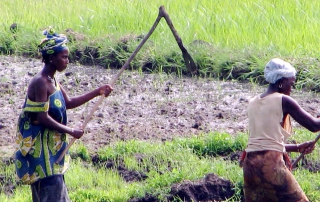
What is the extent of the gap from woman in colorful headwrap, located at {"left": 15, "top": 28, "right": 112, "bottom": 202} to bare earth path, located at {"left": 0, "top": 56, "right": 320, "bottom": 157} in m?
1.77

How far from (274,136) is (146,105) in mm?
3314

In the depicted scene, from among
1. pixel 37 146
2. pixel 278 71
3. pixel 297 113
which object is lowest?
pixel 37 146

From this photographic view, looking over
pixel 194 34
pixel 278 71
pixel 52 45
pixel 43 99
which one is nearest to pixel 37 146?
pixel 43 99

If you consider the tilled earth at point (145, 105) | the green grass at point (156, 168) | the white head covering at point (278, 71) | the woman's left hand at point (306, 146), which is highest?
the white head covering at point (278, 71)

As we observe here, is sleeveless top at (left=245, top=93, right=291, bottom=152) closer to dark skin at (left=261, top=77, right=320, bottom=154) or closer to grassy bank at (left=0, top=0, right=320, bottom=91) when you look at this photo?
dark skin at (left=261, top=77, right=320, bottom=154)

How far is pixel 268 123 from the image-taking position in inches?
164

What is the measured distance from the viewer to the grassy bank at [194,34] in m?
8.09

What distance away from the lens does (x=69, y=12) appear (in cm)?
1077

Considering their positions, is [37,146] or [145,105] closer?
[37,146]

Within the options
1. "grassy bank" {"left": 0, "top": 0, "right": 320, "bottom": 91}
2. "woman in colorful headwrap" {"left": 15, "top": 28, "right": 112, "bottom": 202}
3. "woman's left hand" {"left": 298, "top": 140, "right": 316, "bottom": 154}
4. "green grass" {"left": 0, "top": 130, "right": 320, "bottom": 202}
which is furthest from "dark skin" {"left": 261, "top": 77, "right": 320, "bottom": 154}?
"grassy bank" {"left": 0, "top": 0, "right": 320, "bottom": 91}

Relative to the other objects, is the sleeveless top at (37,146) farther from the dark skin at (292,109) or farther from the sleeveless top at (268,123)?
the dark skin at (292,109)

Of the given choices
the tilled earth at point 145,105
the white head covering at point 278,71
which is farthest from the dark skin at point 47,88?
the tilled earth at point 145,105

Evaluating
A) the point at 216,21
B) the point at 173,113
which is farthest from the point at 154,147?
the point at 216,21

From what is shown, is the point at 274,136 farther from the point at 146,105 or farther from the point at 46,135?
the point at 146,105
